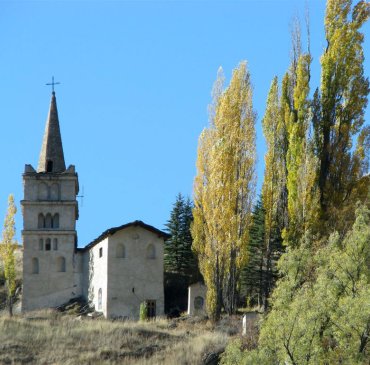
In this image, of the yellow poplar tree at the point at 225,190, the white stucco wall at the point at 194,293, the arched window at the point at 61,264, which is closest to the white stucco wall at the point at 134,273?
the white stucco wall at the point at 194,293

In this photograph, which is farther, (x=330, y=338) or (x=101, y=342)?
(x=101, y=342)

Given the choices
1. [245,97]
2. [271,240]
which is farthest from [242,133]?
[271,240]

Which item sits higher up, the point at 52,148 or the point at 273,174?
the point at 52,148

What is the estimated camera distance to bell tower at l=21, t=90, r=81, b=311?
5100 centimetres

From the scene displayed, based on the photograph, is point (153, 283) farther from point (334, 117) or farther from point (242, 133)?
point (334, 117)

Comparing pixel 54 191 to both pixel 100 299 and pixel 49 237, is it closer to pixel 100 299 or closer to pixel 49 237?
pixel 49 237

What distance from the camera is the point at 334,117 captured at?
41.8 metres

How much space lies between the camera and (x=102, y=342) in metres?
34.3

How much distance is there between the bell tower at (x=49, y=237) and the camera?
167 ft

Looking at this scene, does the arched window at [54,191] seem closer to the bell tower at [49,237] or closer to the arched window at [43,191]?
the bell tower at [49,237]

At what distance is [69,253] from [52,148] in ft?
20.6

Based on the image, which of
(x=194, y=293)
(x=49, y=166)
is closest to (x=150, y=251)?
(x=194, y=293)

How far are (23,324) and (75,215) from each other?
16693 mm

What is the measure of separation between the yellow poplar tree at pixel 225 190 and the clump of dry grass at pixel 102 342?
9.41 feet
